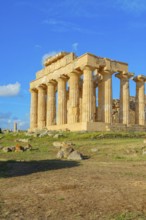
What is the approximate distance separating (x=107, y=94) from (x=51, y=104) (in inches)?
389

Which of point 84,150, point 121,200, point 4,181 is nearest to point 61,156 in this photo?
point 84,150

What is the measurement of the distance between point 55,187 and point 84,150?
13.1m

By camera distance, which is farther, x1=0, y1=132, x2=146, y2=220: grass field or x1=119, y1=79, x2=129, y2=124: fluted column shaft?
x1=119, y1=79, x2=129, y2=124: fluted column shaft

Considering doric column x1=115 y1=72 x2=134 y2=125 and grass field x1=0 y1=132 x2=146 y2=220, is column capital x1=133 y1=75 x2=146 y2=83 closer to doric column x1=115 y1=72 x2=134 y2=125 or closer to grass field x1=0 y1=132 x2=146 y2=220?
doric column x1=115 y1=72 x2=134 y2=125

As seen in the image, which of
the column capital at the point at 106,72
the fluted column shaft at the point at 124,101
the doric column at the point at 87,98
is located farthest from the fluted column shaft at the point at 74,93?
the fluted column shaft at the point at 124,101

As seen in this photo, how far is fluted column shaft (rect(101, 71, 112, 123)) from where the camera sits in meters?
42.9

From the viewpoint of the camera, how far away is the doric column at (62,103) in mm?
45906

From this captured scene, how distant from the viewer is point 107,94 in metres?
43.1

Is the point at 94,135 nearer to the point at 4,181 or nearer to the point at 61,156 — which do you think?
the point at 61,156

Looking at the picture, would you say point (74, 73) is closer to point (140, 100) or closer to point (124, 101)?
point (124, 101)

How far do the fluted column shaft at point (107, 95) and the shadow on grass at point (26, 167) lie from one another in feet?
82.5

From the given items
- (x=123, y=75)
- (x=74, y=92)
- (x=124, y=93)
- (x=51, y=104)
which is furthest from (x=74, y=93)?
(x=123, y=75)

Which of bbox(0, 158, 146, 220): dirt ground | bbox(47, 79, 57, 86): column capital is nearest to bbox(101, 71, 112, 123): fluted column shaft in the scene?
bbox(47, 79, 57, 86): column capital

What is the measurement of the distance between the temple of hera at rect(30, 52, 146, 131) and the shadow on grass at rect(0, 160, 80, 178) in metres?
20.8
